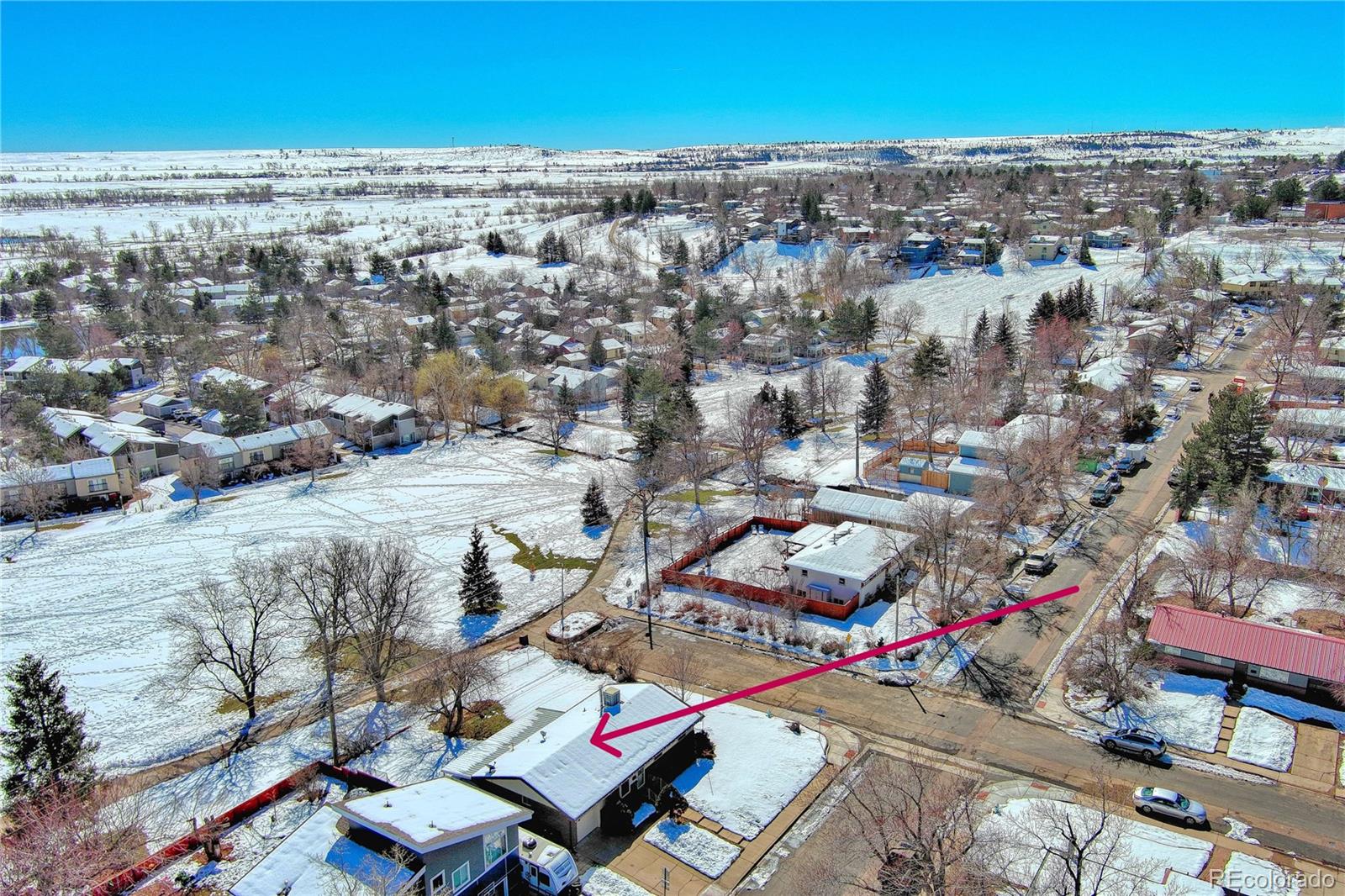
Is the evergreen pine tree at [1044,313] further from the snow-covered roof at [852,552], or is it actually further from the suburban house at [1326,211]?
the suburban house at [1326,211]

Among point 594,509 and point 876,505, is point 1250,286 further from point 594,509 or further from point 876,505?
point 594,509

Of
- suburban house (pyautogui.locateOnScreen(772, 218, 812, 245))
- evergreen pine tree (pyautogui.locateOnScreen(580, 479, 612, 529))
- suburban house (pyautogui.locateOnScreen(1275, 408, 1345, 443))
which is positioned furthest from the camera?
suburban house (pyautogui.locateOnScreen(772, 218, 812, 245))

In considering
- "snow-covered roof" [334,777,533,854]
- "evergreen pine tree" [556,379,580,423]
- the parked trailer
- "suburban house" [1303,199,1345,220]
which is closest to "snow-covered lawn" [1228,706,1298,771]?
the parked trailer

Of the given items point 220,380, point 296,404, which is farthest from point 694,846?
point 220,380

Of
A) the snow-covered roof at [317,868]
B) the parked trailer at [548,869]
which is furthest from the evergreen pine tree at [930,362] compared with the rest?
the snow-covered roof at [317,868]

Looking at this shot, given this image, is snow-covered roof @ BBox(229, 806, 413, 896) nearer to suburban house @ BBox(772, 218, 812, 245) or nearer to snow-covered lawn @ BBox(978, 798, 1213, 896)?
snow-covered lawn @ BBox(978, 798, 1213, 896)

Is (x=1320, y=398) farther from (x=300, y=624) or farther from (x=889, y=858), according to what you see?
(x=300, y=624)

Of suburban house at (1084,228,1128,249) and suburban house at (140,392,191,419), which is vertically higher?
suburban house at (1084,228,1128,249)
